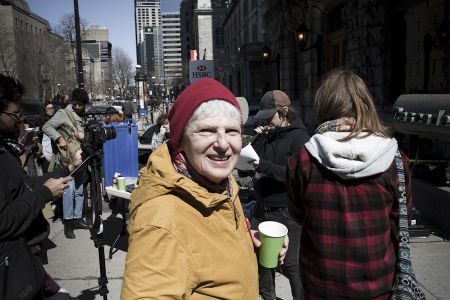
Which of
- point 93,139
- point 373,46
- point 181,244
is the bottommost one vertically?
point 181,244

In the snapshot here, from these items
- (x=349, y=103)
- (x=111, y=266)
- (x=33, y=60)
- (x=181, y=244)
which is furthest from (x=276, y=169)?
(x=33, y=60)

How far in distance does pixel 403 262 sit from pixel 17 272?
2055mm

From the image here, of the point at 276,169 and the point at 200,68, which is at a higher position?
the point at 200,68

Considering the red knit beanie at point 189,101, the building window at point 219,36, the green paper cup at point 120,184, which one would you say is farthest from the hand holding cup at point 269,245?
the building window at point 219,36

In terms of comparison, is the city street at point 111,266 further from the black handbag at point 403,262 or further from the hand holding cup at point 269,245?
the hand holding cup at point 269,245

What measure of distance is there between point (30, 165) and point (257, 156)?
A: 4663 millimetres

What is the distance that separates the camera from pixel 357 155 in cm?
202

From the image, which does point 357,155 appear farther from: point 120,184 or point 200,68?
point 200,68

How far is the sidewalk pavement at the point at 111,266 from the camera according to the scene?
14.4 feet

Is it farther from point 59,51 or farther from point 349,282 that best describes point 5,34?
point 349,282

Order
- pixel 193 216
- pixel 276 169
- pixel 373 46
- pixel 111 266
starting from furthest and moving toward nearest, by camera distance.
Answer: pixel 373 46
pixel 111 266
pixel 276 169
pixel 193 216

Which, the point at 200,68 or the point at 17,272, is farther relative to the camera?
the point at 200,68

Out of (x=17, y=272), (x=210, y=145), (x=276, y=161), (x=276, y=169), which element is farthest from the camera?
(x=276, y=161)

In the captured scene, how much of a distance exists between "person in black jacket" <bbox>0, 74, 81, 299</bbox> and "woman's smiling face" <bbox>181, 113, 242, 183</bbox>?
1.23m
